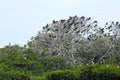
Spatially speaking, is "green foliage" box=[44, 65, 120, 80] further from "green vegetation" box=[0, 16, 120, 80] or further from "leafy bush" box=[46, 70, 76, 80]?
"green vegetation" box=[0, 16, 120, 80]

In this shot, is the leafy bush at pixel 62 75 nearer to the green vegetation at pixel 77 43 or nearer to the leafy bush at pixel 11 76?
the leafy bush at pixel 11 76

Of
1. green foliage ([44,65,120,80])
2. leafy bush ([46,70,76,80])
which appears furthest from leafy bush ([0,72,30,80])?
green foliage ([44,65,120,80])

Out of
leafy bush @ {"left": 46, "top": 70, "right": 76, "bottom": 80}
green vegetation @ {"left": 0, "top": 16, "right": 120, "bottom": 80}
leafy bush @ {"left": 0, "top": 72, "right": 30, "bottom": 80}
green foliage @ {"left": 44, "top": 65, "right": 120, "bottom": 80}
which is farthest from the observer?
green vegetation @ {"left": 0, "top": 16, "right": 120, "bottom": 80}

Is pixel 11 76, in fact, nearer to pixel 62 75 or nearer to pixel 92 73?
A: pixel 62 75

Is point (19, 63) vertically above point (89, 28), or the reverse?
point (89, 28)

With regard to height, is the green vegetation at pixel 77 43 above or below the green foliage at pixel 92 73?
above

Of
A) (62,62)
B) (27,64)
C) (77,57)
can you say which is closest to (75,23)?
(77,57)

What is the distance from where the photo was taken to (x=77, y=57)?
30.9 m

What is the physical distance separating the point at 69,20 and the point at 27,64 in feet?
39.2

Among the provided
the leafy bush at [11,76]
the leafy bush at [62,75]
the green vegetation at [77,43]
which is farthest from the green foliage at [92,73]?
the green vegetation at [77,43]

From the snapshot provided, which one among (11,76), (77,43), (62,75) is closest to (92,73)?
(62,75)

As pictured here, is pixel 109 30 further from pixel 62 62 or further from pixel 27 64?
pixel 27 64

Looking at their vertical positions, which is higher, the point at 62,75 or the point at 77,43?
the point at 77,43

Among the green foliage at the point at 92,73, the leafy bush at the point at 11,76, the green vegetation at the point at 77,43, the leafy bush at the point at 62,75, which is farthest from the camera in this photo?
the green vegetation at the point at 77,43
